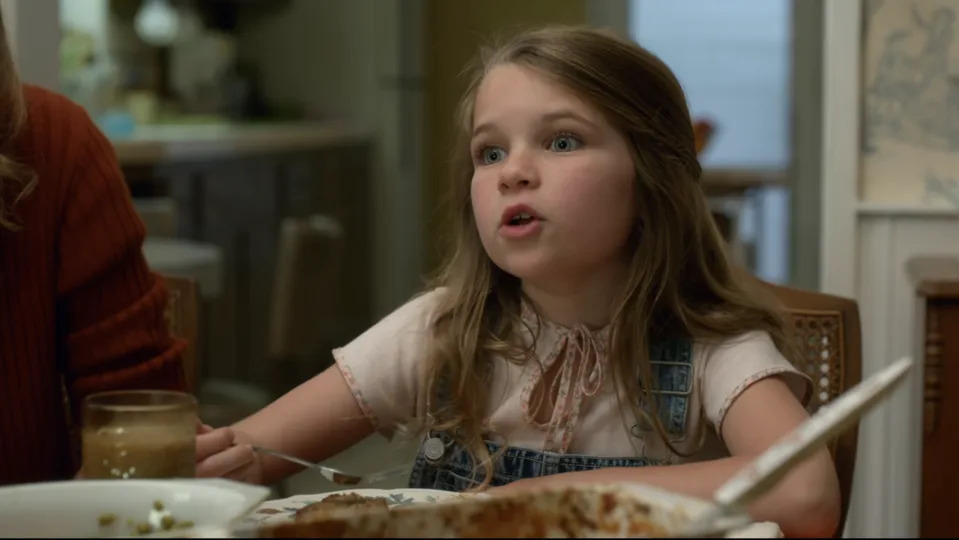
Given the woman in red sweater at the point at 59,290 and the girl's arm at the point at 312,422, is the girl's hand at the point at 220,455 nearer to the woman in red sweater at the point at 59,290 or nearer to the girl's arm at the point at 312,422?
the girl's arm at the point at 312,422

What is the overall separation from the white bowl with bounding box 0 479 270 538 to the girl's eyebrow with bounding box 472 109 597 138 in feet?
1.70

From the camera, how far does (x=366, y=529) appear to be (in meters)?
0.69

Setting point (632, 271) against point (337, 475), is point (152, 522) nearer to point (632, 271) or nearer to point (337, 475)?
point (337, 475)

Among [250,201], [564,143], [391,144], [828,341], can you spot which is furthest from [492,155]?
[391,144]

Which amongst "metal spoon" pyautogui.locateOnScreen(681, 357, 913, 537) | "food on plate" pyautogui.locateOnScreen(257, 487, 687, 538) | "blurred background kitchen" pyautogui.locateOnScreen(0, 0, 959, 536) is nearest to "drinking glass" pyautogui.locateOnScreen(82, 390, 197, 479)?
"food on plate" pyautogui.locateOnScreen(257, 487, 687, 538)

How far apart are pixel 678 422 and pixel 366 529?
602mm

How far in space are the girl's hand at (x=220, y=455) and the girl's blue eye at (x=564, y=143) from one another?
37cm

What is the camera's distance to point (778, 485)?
999 mm

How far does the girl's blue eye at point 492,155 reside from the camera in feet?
3.97

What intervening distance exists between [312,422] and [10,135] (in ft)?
Result: 1.32

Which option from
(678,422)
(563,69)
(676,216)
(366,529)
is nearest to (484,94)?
(563,69)

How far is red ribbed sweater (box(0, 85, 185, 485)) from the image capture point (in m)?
1.31

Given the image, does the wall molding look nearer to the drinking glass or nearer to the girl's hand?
the girl's hand

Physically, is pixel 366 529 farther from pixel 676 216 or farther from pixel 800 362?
pixel 800 362
